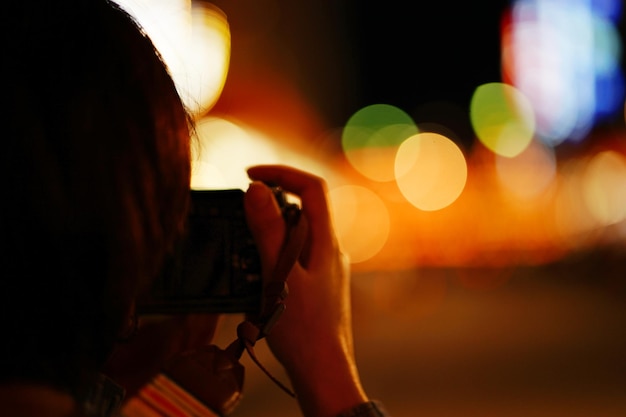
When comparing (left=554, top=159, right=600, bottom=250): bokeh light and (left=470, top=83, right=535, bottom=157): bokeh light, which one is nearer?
(left=554, top=159, right=600, bottom=250): bokeh light

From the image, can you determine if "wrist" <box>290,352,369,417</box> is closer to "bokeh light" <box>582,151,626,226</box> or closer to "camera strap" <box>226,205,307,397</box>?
"camera strap" <box>226,205,307,397</box>

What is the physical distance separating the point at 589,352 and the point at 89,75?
39.6 feet

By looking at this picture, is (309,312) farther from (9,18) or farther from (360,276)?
(360,276)

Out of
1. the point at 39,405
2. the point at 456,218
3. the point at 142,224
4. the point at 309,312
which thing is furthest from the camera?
the point at 456,218

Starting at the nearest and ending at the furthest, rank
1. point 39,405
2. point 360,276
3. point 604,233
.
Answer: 1. point 39,405
2. point 360,276
3. point 604,233

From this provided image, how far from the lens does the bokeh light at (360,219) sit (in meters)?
44.3

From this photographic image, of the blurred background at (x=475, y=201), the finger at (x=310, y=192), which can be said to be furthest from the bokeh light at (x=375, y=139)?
the finger at (x=310, y=192)

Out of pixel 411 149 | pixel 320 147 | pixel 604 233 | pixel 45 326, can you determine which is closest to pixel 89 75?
pixel 45 326

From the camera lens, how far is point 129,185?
1.14 meters

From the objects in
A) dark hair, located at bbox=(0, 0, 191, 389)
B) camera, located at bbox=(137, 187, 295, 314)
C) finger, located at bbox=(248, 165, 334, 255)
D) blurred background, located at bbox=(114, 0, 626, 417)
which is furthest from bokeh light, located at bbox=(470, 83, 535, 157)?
dark hair, located at bbox=(0, 0, 191, 389)

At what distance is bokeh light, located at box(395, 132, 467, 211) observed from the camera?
61131mm

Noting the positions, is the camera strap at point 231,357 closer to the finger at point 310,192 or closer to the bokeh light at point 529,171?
the finger at point 310,192

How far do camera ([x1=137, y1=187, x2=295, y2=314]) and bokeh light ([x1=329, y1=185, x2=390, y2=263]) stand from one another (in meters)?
38.3

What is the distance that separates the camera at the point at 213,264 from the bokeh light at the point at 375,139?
61711 mm
